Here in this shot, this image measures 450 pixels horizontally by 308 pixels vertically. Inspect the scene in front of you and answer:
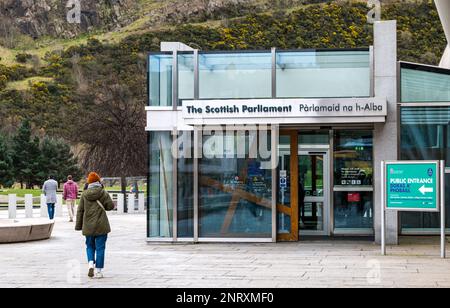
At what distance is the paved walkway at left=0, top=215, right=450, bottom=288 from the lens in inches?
464

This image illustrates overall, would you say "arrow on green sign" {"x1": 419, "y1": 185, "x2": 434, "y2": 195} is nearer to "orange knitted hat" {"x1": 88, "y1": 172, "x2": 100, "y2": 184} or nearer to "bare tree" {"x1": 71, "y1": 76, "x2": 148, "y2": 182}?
"orange knitted hat" {"x1": 88, "y1": 172, "x2": 100, "y2": 184}

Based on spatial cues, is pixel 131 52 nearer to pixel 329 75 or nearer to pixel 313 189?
pixel 313 189

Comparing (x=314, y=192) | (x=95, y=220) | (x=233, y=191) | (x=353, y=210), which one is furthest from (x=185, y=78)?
(x=95, y=220)

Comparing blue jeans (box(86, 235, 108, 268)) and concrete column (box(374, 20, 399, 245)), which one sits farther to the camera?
concrete column (box(374, 20, 399, 245))

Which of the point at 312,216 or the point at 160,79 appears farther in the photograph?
the point at 312,216

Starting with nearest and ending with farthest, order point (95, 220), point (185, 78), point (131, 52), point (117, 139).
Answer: point (95, 220)
point (185, 78)
point (117, 139)
point (131, 52)

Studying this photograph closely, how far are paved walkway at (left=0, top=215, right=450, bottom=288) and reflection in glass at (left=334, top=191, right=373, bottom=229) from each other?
1.45 m

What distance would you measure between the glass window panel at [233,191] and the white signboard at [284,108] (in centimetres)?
99

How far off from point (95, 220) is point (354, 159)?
9163 millimetres

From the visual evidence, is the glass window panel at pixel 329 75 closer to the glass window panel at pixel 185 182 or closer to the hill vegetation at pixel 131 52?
the glass window panel at pixel 185 182

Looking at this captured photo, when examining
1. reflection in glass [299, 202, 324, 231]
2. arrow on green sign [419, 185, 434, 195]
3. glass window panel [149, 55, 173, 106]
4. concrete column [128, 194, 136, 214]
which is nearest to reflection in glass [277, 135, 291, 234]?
reflection in glass [299, 202, 324, 231]

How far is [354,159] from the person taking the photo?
1978 cm
